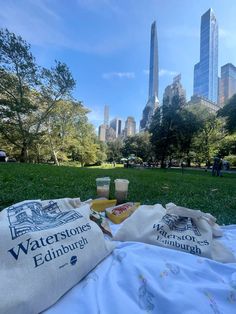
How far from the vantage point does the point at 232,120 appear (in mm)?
16812

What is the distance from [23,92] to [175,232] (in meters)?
19.5

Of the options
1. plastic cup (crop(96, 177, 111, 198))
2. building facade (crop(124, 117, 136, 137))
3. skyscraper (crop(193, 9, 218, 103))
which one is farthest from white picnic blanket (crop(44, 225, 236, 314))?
building facade (crop(124, 117, 136, 137))

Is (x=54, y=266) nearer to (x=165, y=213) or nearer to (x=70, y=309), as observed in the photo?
(x=70, y=309)

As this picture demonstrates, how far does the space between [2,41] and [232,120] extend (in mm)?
18560

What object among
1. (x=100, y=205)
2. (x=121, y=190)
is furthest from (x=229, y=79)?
(x=100, y=205)

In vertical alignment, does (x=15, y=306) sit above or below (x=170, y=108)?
below

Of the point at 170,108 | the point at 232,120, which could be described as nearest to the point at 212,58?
the point at 170,108

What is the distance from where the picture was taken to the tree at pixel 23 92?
1692 cm

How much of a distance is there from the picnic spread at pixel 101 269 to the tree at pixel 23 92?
1793cm

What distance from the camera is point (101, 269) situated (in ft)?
3.93

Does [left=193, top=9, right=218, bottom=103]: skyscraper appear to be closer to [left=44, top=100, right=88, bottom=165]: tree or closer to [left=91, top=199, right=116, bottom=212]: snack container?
[left=44, top=100, right=88, bottom=165]: tree

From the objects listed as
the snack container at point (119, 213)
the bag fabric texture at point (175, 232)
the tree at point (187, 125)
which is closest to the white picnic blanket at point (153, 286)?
the bag fabric texture at point (175, 232)

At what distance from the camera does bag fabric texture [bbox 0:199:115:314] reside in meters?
0.86

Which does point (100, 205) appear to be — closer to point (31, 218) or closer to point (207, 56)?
point (31, 218)
